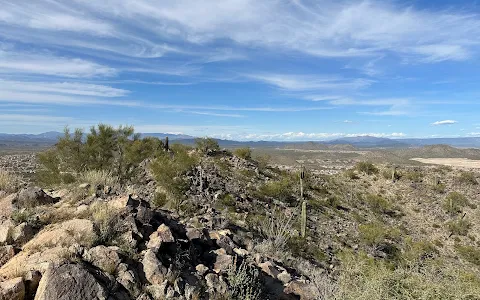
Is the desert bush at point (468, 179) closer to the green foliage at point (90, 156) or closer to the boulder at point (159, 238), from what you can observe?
the green foliage at point (90, 156)

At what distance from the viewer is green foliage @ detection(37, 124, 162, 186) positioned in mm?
23750

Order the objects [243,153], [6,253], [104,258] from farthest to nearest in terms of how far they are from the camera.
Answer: [243,153] < [6,253] < [104,258]

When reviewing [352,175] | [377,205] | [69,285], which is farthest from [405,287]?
[352,175]

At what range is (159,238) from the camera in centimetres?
663

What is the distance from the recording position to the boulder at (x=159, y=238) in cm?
641

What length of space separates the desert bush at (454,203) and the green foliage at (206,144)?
82.2ft

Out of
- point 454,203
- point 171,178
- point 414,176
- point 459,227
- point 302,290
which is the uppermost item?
point 171,178

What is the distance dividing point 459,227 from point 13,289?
3598 centimetres

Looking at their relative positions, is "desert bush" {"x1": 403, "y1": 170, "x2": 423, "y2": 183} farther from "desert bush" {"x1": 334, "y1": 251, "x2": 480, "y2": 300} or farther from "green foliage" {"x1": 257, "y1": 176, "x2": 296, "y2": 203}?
"desert bush" {"x1": 334, "y1": 251, "x2": 480, "y2": 300}

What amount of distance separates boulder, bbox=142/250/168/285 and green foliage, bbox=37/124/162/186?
59.3 feet

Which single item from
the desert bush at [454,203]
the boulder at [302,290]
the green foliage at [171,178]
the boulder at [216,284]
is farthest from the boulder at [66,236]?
the desert bush at [454,203]

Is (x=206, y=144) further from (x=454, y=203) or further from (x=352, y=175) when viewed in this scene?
(x=454, y=203)

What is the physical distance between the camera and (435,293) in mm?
6148

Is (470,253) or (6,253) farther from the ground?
(6,253)
